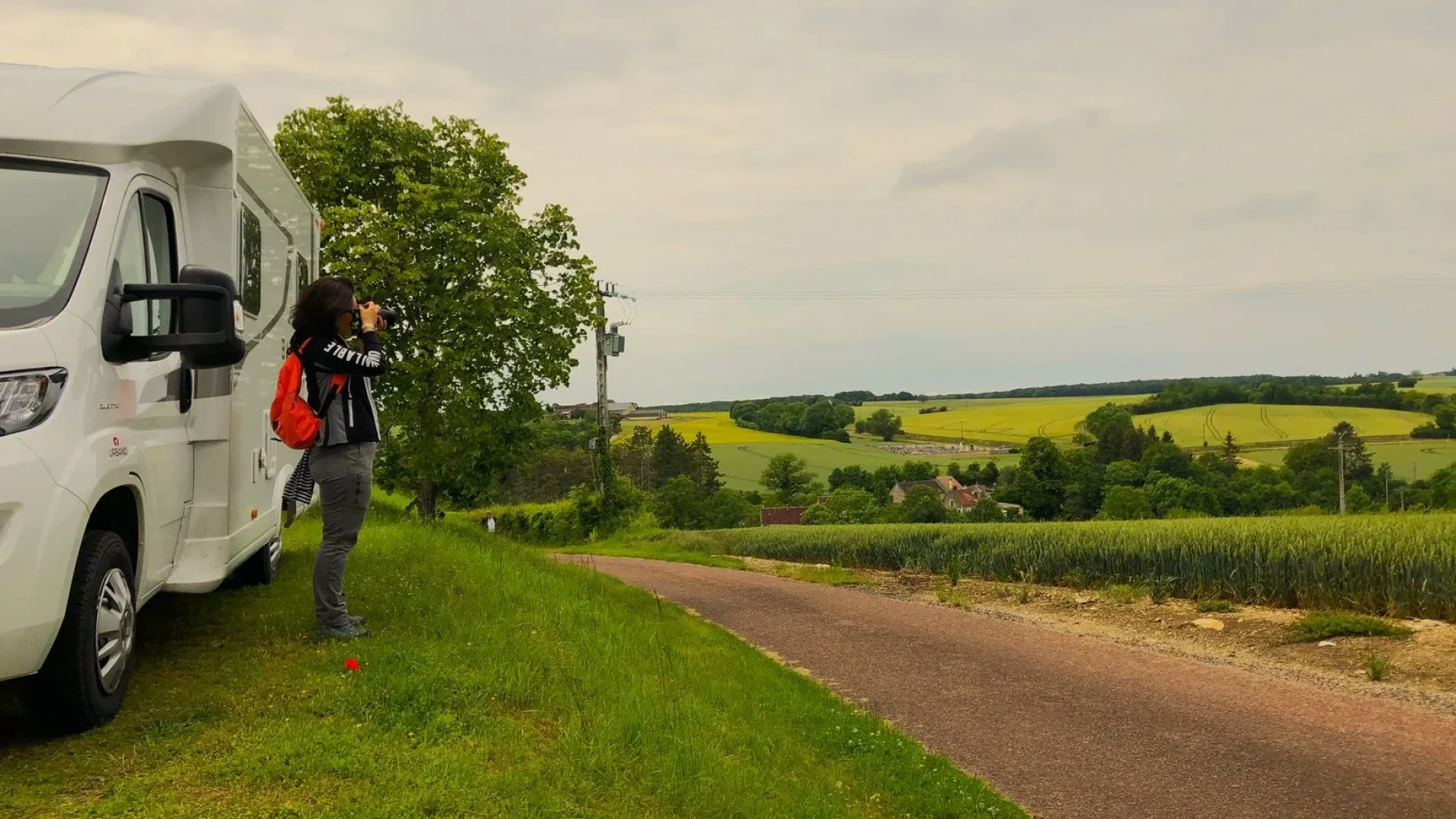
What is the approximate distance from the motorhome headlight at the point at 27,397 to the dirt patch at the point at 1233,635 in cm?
1000

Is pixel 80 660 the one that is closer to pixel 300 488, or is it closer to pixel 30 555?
pixel 30 555

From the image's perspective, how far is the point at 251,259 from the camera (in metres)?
6.02

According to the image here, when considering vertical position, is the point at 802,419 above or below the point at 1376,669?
above

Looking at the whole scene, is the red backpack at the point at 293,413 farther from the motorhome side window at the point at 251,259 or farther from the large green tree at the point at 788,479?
the large green tree at the point at 788,479

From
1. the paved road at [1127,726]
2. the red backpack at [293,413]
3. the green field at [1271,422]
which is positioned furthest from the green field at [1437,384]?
the red backpack at [293,413]

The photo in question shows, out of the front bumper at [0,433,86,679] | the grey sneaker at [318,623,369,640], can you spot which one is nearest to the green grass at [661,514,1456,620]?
the grey sneaker at [318,623,369,640]

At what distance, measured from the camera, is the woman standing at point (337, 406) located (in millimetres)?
5344

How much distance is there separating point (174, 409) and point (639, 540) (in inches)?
1080

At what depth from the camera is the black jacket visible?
5.32 metres

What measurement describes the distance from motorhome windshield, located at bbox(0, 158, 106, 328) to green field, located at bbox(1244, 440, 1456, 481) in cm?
6422

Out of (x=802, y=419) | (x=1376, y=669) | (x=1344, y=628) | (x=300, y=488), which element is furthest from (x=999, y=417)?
(x=300, y=488)

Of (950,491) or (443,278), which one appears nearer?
(443,278)

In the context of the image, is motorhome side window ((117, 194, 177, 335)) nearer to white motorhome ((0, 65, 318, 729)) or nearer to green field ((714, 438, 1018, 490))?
white motorhome ((0, 65, 318, 729))

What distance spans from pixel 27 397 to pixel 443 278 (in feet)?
47.6
